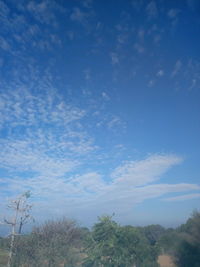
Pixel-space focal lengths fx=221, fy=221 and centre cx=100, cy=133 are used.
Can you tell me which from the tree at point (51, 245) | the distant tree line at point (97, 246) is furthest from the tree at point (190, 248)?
the tree at point (51, 245)

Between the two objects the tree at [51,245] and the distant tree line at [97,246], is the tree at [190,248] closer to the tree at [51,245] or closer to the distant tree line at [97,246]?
the distant tree line at [97,246]

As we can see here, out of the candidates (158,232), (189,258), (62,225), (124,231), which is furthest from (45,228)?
(158,232)

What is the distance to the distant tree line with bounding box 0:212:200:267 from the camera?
104 feet

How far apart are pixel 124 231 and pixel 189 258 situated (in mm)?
11875

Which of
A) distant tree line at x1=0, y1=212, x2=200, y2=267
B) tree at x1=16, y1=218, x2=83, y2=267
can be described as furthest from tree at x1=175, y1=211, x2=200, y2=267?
tree at x1=16, y1=218, x2=83, y2=267

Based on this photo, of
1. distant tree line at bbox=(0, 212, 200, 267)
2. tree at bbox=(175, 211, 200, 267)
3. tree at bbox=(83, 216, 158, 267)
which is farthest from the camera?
tree at bbox=(83, 216, 158, 267)

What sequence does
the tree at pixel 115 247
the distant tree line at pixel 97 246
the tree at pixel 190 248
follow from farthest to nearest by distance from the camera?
the tree at pixel 115 247 → the distant tree line at pixel 97 246 → the tree at pixel 190 248

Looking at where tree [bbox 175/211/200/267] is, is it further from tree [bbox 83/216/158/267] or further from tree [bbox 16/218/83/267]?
tree [bbox 16/218/83/267]

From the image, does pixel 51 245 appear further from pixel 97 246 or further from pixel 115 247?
pixel 115 247

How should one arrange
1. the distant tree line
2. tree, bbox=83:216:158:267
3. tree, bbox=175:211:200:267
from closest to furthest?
tree, bbox=175:211:200:267 → the distant tree line → tree, bbox=83:216:158:267

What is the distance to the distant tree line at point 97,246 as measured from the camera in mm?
31641

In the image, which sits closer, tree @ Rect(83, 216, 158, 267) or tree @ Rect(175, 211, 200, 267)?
tree @ Rect(175, 211, 200, 267)

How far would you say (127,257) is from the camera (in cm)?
3675

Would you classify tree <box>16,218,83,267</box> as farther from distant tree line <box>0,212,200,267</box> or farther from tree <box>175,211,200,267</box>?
tree <box>175,211,200,267</box>
